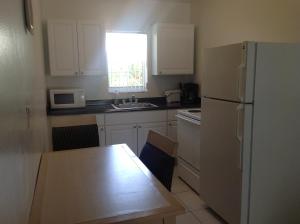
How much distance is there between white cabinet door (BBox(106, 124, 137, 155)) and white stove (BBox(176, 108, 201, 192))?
0.65 m

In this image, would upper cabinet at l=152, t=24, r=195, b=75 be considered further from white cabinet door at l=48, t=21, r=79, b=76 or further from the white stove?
white cabinet door at l=48, t=21, r=79, b=76

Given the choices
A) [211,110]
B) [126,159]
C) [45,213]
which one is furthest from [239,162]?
[45,213]

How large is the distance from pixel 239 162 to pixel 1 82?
1.71 metres

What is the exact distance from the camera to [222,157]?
7.08 ft

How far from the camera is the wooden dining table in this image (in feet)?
3.50

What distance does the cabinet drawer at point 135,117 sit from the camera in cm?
336

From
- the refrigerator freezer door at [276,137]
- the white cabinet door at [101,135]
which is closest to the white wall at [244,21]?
the refrigerator freezer door at [276,137]

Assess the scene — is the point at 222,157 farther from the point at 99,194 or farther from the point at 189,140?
the point at 99,194

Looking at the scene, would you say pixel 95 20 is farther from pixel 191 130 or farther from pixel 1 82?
pixel 1 82

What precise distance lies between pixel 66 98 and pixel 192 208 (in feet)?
6.89

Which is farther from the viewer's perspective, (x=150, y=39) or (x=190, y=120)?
(x=150, y=39)

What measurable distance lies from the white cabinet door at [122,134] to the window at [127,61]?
0.74 m

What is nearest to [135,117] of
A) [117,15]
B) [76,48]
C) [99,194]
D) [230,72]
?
[76,48]

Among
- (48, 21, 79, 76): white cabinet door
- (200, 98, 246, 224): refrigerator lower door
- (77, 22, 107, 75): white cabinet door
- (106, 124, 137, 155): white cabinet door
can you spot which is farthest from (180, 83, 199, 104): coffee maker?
(48, 21, 79, 76): white cabinet door
